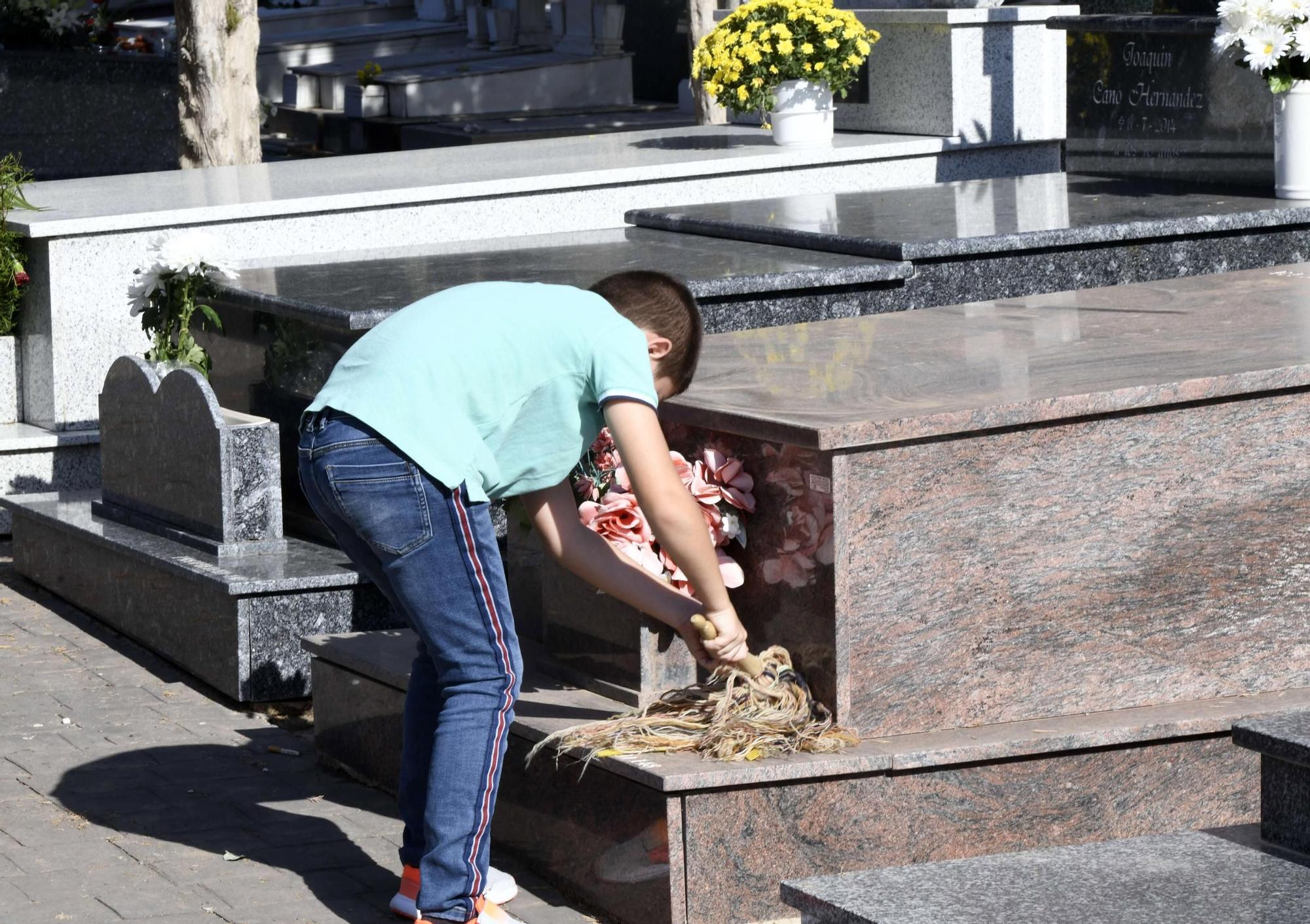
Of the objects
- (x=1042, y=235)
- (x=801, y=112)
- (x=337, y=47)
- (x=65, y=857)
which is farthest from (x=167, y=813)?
(x=337, y=47)

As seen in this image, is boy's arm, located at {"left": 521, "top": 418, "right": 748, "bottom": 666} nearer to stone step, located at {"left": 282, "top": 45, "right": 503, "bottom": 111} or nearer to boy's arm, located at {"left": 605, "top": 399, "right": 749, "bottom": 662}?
boy's arm, located at {"left": 605, "top": 399, "right": 749, "bottom": 662}

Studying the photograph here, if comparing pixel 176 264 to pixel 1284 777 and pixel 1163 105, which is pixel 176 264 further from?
pixel 1163 105

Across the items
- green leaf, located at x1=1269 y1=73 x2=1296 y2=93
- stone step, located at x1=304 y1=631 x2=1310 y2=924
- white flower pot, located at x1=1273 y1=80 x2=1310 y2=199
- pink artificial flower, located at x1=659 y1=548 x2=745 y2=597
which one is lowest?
stone step, located at x1=304 y1=631 x2=1310 y2=924

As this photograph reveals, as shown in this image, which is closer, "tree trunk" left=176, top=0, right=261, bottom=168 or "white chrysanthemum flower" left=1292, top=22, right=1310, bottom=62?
"white chrysanthemum flower" left=1292, top=22, right=1310, bottom=62

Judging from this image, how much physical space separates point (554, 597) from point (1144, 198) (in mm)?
4124

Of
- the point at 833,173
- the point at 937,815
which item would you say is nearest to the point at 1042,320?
the point at 937,815

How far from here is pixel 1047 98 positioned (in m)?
10.4

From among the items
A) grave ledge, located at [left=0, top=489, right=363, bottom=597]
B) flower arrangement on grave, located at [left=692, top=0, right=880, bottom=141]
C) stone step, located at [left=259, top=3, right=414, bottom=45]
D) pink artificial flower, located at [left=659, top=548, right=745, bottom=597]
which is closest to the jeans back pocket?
pink artificial flower, located at [left=659, top=548, right=745, bottom=597]

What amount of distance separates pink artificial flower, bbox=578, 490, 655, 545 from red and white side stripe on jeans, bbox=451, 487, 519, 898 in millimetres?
610

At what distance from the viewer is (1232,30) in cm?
743

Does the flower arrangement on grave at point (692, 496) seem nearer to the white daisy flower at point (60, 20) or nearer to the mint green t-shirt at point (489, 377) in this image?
the mint green t-shirt at point (489, 377)

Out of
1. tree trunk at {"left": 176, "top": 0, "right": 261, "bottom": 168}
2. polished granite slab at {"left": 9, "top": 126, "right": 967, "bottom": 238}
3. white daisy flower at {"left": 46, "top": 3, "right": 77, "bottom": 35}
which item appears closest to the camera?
polished granite slab at {"left": 9, "top": 126, "right": 967, "bottom": 238}

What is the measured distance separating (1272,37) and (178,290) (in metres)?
4.13

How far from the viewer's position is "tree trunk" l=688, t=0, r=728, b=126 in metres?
13.0
